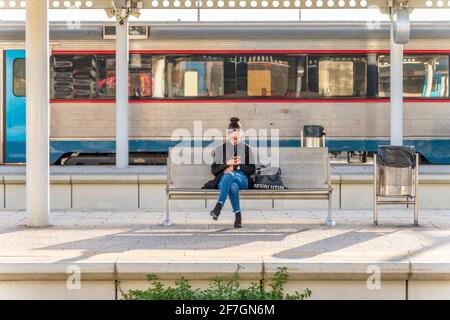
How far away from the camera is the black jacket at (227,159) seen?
34.2ft

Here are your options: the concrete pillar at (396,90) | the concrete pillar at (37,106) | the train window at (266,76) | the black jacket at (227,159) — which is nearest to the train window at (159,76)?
the train window at (266,76)

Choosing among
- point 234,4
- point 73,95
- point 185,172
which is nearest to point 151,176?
point 185,172

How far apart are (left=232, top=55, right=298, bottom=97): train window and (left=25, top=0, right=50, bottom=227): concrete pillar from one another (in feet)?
29.8

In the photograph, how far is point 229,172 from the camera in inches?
406

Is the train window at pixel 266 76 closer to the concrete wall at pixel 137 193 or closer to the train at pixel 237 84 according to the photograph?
the train at pixel 237 84

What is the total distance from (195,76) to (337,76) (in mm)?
Result: 3213

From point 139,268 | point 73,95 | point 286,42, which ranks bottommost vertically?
point 139,268

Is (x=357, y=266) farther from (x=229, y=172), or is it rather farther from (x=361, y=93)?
(x=361, y=93)

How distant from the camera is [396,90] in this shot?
16859mm

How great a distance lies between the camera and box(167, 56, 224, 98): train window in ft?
61.5

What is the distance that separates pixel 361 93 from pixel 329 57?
1098 mm

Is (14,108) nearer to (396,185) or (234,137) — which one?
(234,137)

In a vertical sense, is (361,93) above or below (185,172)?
above
